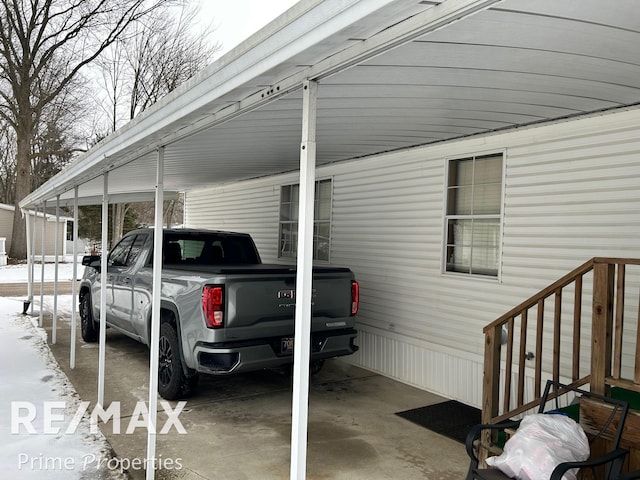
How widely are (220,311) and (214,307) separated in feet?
0.21

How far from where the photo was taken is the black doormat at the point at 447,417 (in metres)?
4.62

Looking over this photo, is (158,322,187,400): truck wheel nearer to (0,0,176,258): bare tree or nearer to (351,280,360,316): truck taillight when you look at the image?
(351,280,360,316): truck taillight

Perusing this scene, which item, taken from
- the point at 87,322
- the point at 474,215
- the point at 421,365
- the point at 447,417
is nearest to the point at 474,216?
the point at 474,215

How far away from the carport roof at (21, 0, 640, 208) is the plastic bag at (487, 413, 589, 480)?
6.37 feet

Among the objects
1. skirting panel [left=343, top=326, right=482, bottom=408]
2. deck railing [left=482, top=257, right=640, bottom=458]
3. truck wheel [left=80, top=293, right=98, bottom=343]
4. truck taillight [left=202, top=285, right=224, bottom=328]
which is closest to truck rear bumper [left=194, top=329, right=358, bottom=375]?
truck taillight [left=202, top=285, right=224, bottom=328]

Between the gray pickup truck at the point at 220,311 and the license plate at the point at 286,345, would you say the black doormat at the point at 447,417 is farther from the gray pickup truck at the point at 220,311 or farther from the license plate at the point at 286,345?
the license plate at the point at 286,345

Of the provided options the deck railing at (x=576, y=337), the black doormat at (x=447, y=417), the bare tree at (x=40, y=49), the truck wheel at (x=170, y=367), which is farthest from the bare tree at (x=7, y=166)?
the deck railing at (x=576, y=337)

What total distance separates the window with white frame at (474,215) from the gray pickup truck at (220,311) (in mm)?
1182

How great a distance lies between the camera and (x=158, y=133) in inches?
137

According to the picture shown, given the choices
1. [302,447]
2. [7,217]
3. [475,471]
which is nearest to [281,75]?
[302,447]

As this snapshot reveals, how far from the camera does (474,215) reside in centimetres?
538

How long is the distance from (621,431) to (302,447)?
176 cm

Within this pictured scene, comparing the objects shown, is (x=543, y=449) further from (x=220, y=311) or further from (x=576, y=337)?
(x=220, y=311)

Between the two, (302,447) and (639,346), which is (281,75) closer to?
(302,447)
